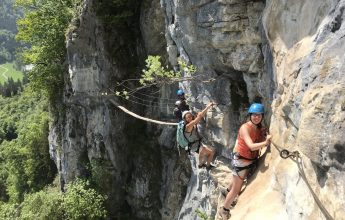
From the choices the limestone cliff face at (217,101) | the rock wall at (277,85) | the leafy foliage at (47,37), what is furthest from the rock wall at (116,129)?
the rock wall at (277,85)

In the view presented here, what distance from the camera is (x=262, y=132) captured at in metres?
8.28

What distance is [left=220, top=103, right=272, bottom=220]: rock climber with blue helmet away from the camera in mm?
7711

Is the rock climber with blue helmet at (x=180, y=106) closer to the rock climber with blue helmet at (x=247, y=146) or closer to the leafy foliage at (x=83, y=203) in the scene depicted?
the rock climber with blue helmet at (x=247, y=146)

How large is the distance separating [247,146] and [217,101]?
15.3 ft

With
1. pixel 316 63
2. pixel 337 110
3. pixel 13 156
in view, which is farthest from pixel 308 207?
pixel 13 156

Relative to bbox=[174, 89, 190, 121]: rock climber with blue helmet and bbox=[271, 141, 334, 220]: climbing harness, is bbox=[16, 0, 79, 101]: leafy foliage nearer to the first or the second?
bbox=[174, 89, 190, 121]: rock climber with blue helmet

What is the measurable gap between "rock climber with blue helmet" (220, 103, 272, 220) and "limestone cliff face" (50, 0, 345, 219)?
231mm

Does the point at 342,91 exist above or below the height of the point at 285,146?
above

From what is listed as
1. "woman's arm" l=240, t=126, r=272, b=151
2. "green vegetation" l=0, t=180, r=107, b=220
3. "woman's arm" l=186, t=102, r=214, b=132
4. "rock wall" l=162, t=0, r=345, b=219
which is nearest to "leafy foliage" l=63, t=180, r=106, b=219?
"green vegetation" l=0, t=180, r=107, b=220

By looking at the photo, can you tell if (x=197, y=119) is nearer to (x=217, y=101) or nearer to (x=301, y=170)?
(x=217, y=101)

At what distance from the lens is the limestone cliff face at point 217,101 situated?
18.7ft

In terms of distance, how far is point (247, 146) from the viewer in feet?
26.4

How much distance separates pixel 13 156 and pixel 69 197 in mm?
24756

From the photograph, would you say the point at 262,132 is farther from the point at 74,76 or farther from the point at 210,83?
the point at 74,76
